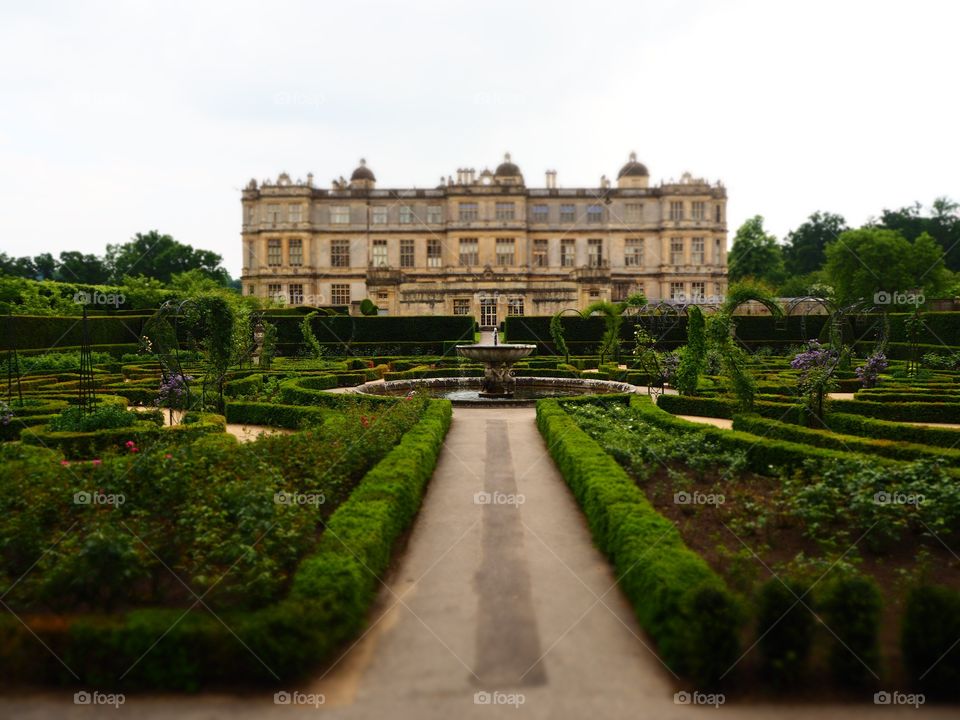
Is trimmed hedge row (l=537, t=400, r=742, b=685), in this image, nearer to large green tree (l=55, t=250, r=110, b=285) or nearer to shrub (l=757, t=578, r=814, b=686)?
shrub (l=757, t=578, r=814, b=686)

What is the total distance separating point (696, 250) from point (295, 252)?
1306 inches

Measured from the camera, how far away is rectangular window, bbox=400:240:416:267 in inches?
2053

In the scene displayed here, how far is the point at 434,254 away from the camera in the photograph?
52250 millimetres

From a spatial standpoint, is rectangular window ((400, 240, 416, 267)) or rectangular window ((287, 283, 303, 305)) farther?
rectangular window ((400, 240, 416, 267))

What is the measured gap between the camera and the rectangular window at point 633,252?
170 feet

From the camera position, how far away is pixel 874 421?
10.2 m

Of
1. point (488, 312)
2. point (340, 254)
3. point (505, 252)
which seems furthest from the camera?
point (340, 254)

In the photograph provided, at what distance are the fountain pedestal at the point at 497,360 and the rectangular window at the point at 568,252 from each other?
35.6m

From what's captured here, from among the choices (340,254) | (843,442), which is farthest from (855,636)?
(340,254)

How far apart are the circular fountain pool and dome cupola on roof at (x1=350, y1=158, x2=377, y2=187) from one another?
38.4 metres

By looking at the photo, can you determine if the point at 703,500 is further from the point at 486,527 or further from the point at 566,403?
the point at 566,403

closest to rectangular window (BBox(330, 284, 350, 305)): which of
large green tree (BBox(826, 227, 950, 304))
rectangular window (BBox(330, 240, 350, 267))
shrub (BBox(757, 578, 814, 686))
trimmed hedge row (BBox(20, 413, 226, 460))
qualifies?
rectangular window (BBox(330, 240, 350, 267))

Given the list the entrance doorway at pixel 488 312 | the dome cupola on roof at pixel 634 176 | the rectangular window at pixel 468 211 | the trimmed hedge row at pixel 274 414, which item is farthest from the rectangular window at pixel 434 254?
the trimmed hedge row at pixel 274 414

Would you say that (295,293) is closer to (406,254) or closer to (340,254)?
(340,254)
